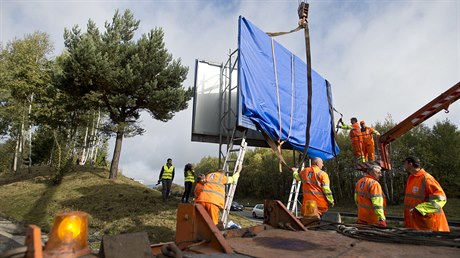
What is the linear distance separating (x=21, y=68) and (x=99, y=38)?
831cm

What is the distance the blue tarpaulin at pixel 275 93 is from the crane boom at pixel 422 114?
2275 millimetres

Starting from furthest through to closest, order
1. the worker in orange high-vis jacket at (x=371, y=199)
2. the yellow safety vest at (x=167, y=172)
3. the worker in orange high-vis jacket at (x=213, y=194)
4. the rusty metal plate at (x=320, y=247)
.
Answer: the yellow safety vest at (x=167, y=172) < the worker in orange high-vis jacket at (x=213, y=194) < the worker in orange high-vis jacket at (x=371, y=199) < the rusty metal plate at (x=320, y=247)

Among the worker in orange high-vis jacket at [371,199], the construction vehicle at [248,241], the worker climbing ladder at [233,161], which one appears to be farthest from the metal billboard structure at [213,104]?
the construction vehicle at [248,241]

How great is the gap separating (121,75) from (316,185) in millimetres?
12144

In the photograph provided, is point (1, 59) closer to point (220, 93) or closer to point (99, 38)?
point (99, 38)

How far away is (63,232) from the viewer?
171 cm

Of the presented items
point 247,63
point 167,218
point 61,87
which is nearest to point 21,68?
point 61,87

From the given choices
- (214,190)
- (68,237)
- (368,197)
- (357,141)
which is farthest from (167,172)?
(68,237)

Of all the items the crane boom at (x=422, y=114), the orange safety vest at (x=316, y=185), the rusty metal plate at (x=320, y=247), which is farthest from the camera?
the crane boom at (x=422, y=114)

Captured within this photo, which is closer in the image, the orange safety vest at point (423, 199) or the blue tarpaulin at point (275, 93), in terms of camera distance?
the orange safety vest at point (423, 199)

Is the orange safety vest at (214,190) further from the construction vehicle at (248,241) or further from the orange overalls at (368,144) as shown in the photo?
the orange overalls at (368,144)

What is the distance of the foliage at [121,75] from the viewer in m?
14.9

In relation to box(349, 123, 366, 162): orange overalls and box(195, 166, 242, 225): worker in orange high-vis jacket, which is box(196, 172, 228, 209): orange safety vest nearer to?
box(195, 166, 242, 225): worker in orange high-vis jacket

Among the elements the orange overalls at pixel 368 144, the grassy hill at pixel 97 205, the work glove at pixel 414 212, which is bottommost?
the grassy hill at pixel 97 205
